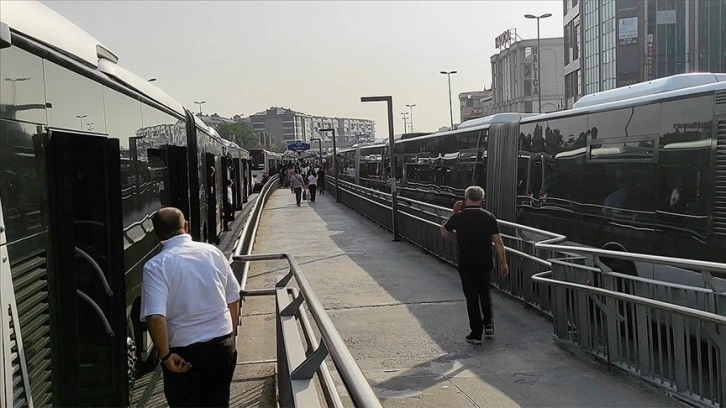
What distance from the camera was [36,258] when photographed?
4.16 meters

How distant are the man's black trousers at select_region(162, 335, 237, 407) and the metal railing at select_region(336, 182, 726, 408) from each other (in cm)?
373

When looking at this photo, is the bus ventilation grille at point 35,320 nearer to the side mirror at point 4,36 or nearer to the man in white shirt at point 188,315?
the man in white shirt at point 188,315

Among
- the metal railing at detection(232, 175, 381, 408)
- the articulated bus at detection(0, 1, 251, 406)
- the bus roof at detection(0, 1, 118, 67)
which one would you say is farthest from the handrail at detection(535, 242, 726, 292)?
the bus roof at detection(0, 1, 118, 67)

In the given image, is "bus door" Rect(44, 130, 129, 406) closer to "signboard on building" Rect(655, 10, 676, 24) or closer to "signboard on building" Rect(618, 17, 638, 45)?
"signboard on building" Rect(618, 17, 638, 45)

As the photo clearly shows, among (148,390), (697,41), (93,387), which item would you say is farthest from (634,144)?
(697,41)

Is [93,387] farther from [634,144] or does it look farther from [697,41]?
[697,41]

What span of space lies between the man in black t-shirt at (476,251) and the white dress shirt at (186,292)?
4.49m

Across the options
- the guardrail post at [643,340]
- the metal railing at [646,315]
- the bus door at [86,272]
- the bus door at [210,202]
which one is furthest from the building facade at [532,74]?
the bus door at [86,272]

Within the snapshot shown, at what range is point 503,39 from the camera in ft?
365

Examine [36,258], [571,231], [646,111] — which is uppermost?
[646,111]

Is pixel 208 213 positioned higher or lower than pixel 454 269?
higher

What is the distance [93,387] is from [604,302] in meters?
4.96

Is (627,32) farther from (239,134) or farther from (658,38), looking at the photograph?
(239,134)

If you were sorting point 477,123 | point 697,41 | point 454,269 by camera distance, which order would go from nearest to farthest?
point 454,269, point 477,123, point 697,41
